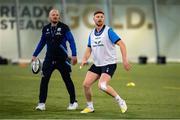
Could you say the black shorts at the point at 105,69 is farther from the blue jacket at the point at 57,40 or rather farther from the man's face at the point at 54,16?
the man's face at the point at 54,16

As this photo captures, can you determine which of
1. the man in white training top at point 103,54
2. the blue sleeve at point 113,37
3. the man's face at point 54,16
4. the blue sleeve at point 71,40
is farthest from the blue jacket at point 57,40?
the blue sleeve at point 113,37

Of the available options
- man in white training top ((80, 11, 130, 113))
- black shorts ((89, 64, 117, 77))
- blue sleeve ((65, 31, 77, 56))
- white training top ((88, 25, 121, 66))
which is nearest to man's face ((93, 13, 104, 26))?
man in white training top ((80, 11, 130, 113))

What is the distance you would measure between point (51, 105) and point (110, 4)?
70.3 feet

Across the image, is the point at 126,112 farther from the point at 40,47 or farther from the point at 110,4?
the point at 110,4

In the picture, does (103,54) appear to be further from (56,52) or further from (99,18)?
(56,52)

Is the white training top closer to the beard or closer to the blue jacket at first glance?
the beard

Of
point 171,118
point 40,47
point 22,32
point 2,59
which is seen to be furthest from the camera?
point 22,32

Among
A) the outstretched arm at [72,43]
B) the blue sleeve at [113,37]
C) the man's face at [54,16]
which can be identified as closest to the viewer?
the blue sleeve at [113,37]

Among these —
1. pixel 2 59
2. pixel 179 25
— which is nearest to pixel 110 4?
pixel 179 25

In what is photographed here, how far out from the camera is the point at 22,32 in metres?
32.9

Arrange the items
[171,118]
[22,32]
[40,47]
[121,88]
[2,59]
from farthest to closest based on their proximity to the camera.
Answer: [22,32]
[2,59]
[121,88]
[40,47]
[171,118]

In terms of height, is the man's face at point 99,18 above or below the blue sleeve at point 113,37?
above

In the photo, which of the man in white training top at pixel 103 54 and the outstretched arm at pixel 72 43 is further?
the outstretched arm at pixel 72 43

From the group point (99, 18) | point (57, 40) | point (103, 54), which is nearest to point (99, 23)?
point (99, 18)
